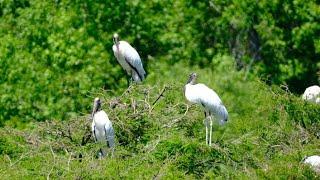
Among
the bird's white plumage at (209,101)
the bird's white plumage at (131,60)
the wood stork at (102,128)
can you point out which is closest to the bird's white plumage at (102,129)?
the wood stork at (102,128)

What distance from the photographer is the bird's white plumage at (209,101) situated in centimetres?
1485

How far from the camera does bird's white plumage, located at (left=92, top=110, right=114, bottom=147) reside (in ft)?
46.4

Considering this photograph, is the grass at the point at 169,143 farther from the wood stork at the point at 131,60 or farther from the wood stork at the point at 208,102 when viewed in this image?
the wood stork at the point at 131,60

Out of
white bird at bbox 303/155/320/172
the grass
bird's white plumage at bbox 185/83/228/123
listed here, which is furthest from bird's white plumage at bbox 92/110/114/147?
white bird at bbox 303/155/320/172

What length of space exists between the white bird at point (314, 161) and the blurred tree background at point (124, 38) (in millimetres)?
8652

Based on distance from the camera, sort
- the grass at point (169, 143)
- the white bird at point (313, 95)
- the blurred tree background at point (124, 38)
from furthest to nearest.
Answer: the blurred tree background at point (124, 38) → the white bird at point (313, 95) → the grass at point (169, 143)

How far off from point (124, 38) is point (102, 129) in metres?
9.53

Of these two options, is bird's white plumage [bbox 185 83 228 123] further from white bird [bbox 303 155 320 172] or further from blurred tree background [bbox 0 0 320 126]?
blurred tree background [bbox 0 0 320 126]

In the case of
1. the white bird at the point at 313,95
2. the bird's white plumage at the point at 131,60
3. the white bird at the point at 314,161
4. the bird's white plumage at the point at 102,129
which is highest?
the bird's white plumage at the point at 131,60

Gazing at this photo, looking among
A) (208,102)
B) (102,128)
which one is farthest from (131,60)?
(102,128)

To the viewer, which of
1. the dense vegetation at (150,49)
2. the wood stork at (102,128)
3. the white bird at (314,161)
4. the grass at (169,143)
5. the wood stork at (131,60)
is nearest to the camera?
the grass at (169,143)

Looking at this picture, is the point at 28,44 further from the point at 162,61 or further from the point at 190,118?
the point at 190,118

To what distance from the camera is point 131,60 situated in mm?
18219

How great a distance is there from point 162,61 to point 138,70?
525 cm
